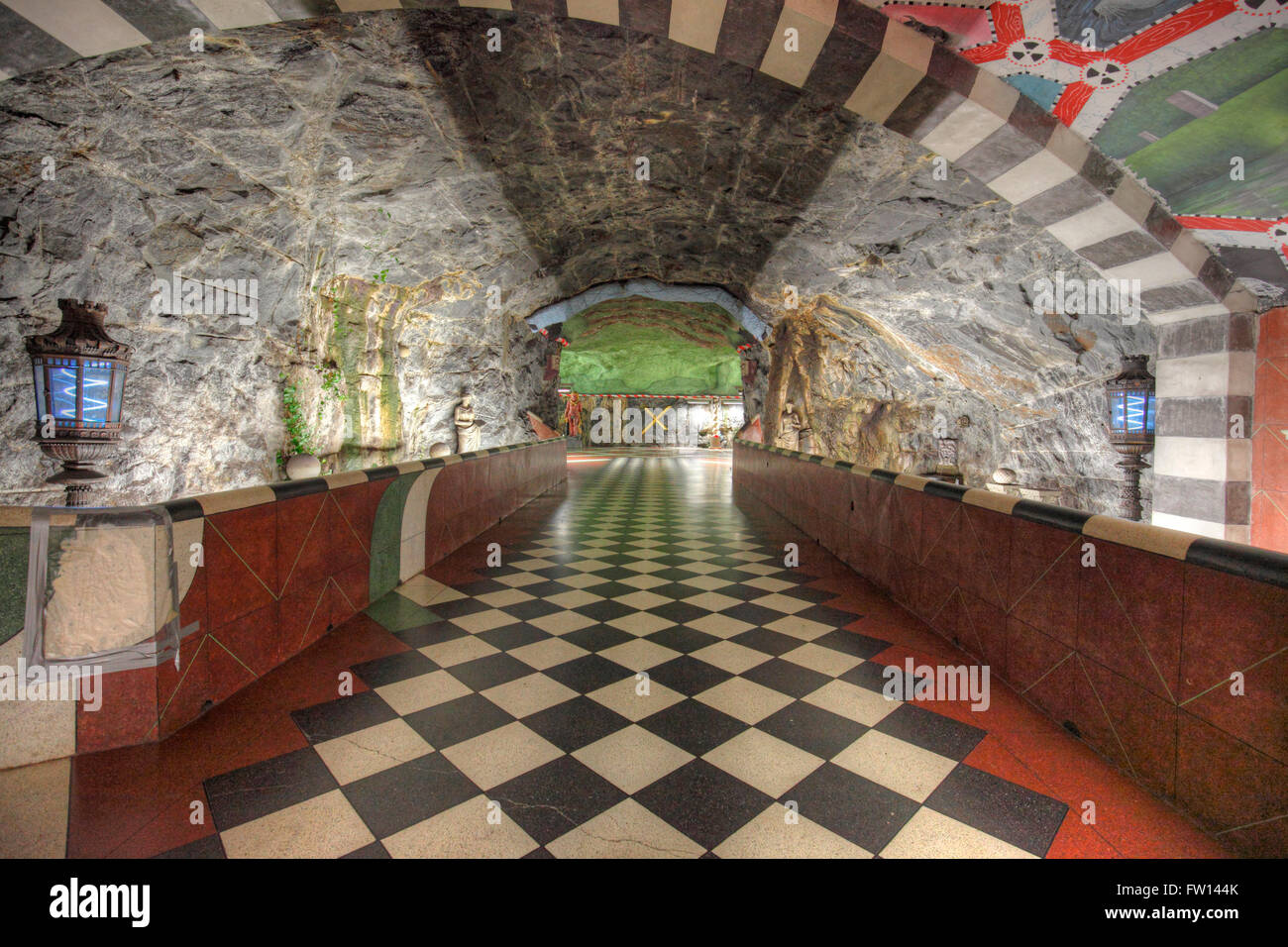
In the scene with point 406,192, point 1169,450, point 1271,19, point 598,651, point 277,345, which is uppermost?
point 406,192

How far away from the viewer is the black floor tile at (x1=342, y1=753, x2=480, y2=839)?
1.61 m

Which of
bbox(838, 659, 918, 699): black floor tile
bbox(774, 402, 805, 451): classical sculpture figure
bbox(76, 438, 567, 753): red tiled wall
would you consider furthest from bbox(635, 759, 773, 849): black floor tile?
bbox(774, 402, 805, 451): classical sculpture figure

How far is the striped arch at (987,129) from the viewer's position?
3.62 m

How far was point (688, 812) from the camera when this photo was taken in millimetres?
1656

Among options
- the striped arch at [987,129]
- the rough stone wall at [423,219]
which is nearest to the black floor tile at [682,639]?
the striped arch at [987,129]

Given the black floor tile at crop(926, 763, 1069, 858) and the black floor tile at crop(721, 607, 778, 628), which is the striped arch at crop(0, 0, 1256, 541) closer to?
the black floor tile at crop(721, 607, 778, 628)

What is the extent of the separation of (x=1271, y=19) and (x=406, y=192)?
8.20 m

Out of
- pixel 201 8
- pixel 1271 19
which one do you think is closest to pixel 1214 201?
pixel 1271 19

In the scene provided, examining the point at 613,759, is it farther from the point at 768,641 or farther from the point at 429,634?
the point at 429,634

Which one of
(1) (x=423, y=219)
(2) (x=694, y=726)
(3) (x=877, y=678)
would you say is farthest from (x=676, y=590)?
(1) (x=423, y=219)

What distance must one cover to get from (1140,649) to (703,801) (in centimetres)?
151

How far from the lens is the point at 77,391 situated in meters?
4.08
